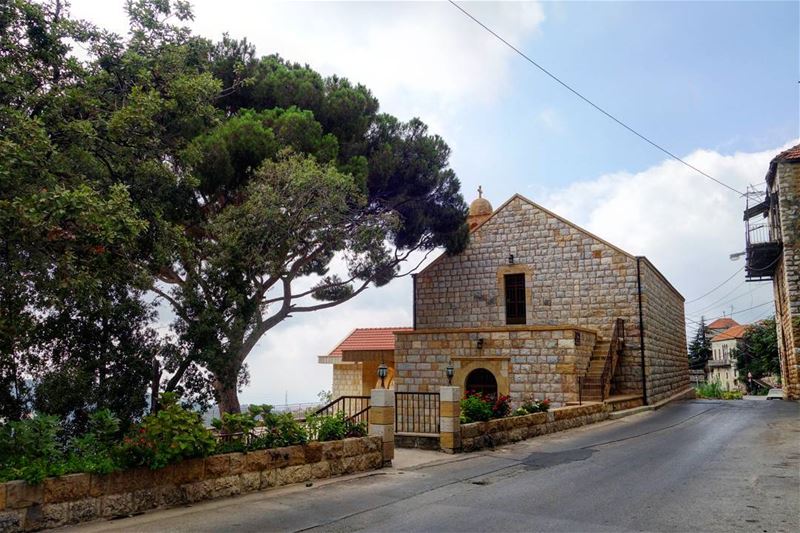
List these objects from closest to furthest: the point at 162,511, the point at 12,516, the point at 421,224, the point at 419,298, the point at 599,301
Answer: the point at 12,516 → the point at 162,511 → the point at 421,224 → the point at 599,301 → the point at 419,298

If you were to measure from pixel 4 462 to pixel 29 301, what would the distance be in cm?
250

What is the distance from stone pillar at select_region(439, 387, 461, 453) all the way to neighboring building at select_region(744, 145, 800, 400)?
638 inches

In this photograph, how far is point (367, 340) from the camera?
86.8 ft

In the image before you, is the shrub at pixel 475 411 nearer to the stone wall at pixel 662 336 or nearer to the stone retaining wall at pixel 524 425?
the stone retaining wall at pixel 524 425

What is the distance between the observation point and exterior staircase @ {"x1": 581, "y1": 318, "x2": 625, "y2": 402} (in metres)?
17.8

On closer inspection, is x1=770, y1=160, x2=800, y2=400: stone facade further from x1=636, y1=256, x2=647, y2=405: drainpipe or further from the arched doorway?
the arched doorway

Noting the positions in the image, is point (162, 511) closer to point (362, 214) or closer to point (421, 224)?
point (362, 214)

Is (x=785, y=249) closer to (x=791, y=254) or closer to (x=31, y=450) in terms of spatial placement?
(x=791, y=254)

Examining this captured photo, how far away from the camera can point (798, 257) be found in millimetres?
22156

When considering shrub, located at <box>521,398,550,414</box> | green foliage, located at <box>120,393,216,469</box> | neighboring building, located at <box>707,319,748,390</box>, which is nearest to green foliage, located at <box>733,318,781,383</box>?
neighboring building, located at <box>707,319,748,390</box>

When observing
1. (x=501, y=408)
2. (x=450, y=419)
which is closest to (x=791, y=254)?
(x=501, y=408)

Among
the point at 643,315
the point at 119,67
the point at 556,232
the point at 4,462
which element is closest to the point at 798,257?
the point at 643,315

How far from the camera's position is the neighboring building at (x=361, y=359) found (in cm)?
2455

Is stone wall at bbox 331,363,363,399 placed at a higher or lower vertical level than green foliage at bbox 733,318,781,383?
lower
